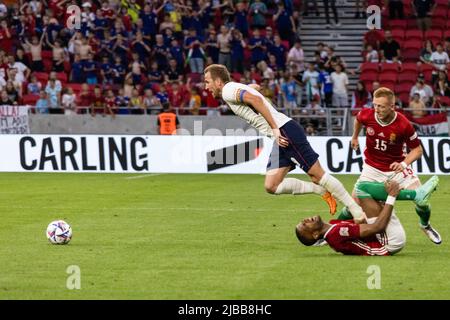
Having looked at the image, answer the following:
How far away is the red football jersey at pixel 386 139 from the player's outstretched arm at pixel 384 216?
109cm

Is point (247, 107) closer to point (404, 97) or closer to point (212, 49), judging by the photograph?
point (404, 97)

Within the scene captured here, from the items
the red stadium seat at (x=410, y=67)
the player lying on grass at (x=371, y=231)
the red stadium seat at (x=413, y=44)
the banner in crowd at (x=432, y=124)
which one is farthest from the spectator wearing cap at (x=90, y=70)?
the player lying on grass at (x=371, y=231)

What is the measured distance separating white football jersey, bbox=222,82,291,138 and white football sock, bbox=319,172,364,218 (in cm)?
86

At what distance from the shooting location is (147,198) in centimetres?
1967

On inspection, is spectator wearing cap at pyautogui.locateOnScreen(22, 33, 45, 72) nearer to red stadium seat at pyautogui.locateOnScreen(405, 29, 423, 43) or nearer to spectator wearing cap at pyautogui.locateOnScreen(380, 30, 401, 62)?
spectator wearing cap at pyautogui.locateOnScreen(380, 30, 401, 62)

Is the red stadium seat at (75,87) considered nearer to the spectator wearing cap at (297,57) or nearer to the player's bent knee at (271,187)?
the spectator wearing cap at (297,57)

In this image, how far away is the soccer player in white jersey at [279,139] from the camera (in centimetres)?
1291

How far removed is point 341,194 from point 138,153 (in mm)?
13114

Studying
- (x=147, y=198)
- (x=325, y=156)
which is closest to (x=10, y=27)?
(x=325, y=156)

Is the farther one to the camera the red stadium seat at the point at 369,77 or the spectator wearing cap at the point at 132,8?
the spectator wearing cap at the point at 132,8

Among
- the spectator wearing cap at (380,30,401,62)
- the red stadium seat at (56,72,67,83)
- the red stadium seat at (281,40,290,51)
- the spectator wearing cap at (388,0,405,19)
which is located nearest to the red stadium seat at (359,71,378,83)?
the spectator wearing cap at (380,30,401,62)

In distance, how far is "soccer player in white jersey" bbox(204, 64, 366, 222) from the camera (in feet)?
42.3
